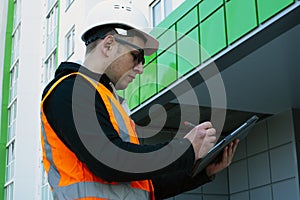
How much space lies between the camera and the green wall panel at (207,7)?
836cm

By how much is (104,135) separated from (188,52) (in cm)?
680

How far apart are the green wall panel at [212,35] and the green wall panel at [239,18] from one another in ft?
0.58

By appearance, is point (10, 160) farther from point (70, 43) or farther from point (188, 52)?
point (188, 52)

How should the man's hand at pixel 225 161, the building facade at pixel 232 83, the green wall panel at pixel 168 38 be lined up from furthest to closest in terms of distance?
the green wall panel at pixel 168 38 < the building facade at pixel 232 83 < the man's hand at pixel 225 161

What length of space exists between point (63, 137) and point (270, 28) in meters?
5.28

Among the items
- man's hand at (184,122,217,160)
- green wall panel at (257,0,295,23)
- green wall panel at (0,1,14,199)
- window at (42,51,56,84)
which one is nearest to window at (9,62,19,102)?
green wall panel at (0,1,14,199)

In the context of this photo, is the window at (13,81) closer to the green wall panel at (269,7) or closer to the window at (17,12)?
the window at (17,12)

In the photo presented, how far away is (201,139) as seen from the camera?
2.36 m

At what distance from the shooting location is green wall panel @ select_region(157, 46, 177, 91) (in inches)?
374

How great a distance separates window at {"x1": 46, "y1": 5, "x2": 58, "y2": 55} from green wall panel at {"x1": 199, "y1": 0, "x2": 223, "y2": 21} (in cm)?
1351

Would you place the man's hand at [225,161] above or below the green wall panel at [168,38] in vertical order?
below

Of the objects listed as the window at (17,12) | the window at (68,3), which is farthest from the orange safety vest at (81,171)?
the window at (17,12)

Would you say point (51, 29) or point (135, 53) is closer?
point (135, 53)

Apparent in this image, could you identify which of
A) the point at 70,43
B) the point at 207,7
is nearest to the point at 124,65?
the point at 207,7
